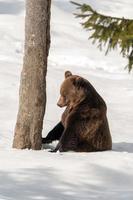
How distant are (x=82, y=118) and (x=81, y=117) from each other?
19 mm

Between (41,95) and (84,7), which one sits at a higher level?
(84,7)

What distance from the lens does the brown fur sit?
8.76 m

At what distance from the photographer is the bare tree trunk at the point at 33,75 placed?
822cm

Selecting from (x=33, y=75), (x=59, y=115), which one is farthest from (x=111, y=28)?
(x=59, y=115)

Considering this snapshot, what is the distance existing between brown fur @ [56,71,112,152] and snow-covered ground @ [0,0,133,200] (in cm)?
39

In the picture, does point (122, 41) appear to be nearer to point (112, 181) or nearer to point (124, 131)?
point (112, 181)

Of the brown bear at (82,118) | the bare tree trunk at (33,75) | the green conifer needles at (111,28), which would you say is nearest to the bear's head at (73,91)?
the brown bear at (82,118)

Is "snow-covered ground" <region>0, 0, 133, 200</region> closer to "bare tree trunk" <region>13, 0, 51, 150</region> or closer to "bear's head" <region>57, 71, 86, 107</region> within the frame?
"bare tree trunk" <region>13, 0, 51, 150</region>

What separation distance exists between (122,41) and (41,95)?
400 centimetres

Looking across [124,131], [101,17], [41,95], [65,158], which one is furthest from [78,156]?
[124,131]

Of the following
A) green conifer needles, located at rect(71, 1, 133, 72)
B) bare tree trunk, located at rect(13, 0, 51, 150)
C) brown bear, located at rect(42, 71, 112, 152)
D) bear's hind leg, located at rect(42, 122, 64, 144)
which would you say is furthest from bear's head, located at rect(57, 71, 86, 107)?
green conifer needles, located at rect(71, 1, 133, 72)

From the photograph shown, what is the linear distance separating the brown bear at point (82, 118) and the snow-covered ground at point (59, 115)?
0.35 m

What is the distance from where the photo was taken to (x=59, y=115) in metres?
14.1

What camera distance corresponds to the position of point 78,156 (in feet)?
26.7
